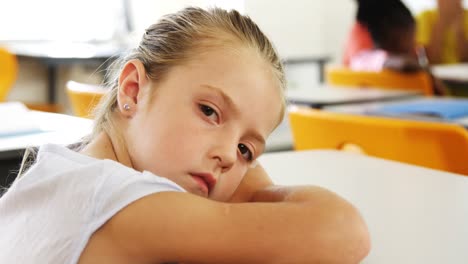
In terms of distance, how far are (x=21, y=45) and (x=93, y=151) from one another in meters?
4.96

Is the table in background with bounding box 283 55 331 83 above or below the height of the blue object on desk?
below

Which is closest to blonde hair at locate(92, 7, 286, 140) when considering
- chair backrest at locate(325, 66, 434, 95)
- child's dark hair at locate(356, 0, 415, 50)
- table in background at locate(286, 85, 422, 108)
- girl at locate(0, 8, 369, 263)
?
girl at locate(0, 8, 369, 263)

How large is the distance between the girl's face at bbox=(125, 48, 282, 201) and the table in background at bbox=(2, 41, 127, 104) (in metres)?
3.69

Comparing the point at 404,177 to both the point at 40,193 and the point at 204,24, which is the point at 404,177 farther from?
the point at 40,193

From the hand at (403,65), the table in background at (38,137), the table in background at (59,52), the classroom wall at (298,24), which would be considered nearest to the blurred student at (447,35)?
the classroom wall at (298,24)

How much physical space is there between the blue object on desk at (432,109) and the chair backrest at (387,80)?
102cm

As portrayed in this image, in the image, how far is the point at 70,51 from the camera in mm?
5168

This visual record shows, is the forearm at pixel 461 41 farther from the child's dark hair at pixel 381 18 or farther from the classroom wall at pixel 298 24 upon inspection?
the child's dark hair at pixel 381 18

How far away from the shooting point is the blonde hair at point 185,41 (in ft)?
2.91

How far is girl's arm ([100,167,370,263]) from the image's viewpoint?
688 millimetres

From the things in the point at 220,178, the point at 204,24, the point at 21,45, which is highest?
the point at 204,24

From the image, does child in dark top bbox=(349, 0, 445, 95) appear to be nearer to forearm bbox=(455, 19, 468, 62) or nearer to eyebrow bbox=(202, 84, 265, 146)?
forearm bbox=(455, 19, 468, 62)

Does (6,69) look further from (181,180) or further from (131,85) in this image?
(181,180)

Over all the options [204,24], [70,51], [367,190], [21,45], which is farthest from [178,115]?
[21,45]
